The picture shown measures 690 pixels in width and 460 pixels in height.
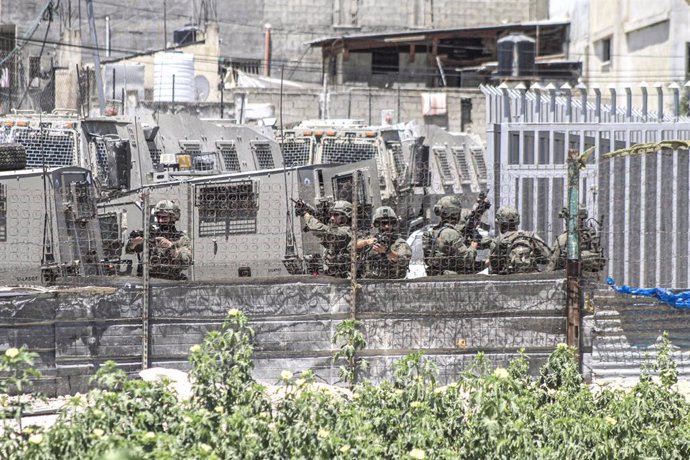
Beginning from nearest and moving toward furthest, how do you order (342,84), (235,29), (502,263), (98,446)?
(98,446)
(502,263)
(342,84)
(235,29)

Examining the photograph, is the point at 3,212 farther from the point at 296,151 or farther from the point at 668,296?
the point at 296,151

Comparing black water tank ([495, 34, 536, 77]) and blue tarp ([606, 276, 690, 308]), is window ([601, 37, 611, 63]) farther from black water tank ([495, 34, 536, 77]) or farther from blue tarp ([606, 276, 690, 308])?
blue tarp ([606, 276, 690, 308])

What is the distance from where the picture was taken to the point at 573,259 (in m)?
10.5

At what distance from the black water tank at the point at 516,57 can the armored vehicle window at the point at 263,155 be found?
16770 millimetres

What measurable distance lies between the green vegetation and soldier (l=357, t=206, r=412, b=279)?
2.06 meters

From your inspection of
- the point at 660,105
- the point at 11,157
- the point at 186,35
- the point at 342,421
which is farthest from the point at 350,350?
the point at 186,35

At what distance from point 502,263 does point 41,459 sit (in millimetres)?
5234

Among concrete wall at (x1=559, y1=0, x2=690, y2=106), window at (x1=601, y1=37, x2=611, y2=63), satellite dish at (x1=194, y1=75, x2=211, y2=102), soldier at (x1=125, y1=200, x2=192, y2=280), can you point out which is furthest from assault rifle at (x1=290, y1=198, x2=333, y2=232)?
window at (x1=601, y1=37, x2=611, y2=63)

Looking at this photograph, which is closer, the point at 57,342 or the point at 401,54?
the point at 57,342

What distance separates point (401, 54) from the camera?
38906 millimetres

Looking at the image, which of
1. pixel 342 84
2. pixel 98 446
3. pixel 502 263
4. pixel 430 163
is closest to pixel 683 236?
pixel 502 263

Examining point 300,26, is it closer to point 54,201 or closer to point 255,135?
point 255,135

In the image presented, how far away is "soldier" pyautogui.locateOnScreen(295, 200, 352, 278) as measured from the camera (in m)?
11.2

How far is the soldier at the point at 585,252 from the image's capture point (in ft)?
36.6
